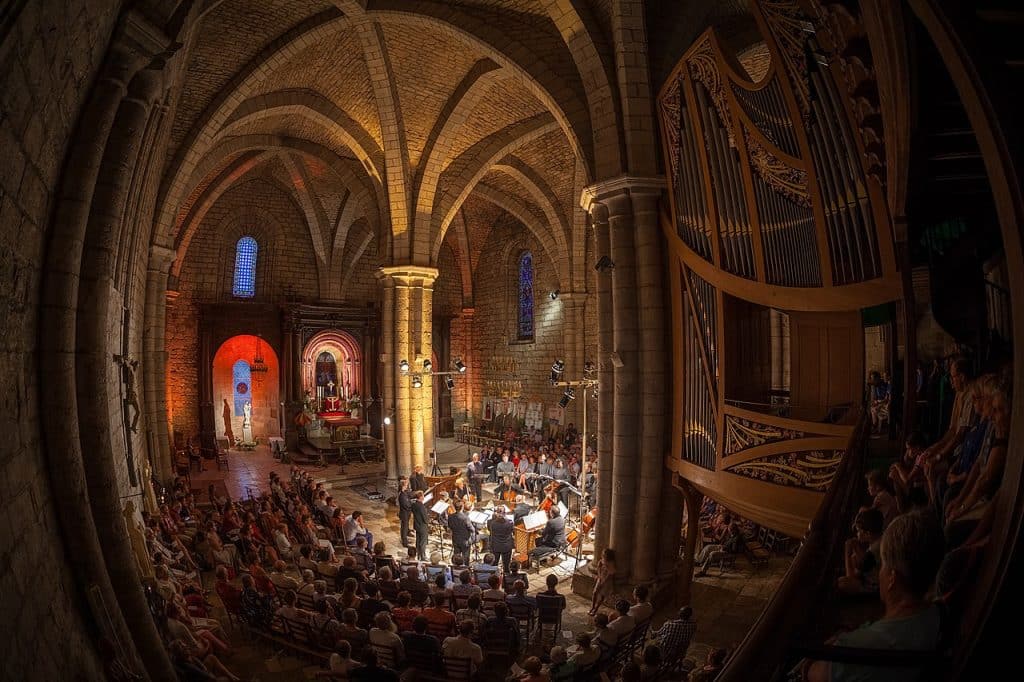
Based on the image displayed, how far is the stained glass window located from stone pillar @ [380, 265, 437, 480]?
8.51m

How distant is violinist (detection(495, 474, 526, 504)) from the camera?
40.9 feet

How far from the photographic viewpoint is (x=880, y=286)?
4.75m

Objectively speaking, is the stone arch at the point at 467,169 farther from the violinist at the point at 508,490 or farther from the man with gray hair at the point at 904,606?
the man with gray hair at the point at 904,606

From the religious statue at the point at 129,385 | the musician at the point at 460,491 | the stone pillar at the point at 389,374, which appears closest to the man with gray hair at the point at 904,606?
the religious statue at the point at 129,385

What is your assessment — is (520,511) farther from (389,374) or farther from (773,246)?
(773,246)

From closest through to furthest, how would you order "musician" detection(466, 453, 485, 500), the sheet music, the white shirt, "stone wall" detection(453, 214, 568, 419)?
the white shirt
the sheet music
"musician" detection(466, 453, 485, 500)
"stone wall" detection(453, 214, 568, 419)

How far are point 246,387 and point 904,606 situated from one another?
24.3m

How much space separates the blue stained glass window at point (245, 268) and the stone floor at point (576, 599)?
331 inches

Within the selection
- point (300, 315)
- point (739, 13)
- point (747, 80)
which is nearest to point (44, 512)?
point (747, 80)

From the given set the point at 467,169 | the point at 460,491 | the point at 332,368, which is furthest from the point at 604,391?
the point at 332,368

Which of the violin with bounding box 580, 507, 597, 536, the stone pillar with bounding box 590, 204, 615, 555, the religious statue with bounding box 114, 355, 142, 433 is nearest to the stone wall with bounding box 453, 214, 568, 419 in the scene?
the violin with bounding box 580, 507, 597, 536

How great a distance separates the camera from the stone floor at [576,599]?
6.21m

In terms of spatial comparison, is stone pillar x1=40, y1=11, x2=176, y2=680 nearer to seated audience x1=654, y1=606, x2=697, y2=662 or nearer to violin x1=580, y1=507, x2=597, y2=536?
seated audience x1=654, y1=606, x2=697, y2=662

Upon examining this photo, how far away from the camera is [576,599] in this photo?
883 cm
